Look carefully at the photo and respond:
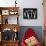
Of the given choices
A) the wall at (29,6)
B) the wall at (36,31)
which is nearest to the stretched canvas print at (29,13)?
the wall at (29,6)

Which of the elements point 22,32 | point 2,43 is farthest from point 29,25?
point 2,43

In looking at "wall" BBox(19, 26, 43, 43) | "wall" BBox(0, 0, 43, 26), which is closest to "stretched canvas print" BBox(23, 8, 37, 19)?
"wall" BBox(0, 0, 43, 26)

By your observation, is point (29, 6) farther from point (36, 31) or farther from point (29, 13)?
point (36, 31)

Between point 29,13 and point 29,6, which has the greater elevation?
point 29,6

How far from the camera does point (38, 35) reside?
5.27m

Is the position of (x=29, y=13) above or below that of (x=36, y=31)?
above

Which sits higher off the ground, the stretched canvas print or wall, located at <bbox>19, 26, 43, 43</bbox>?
the stretched canvas print

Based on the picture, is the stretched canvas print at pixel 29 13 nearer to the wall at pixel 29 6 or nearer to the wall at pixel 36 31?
the wall at pixel 29 6

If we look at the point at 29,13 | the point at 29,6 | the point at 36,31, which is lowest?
the point at 36,31

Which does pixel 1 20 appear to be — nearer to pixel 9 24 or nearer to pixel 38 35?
pixel 9 24

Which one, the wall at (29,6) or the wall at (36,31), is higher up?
the wall at (29,6)

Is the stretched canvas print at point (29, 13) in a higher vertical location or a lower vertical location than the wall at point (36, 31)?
higher

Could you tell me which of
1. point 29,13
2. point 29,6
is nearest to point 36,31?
point 29,13

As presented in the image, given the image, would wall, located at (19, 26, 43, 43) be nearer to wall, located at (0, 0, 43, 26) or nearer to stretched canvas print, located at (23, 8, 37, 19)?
wall, located at (0, 0, 43, 26)
